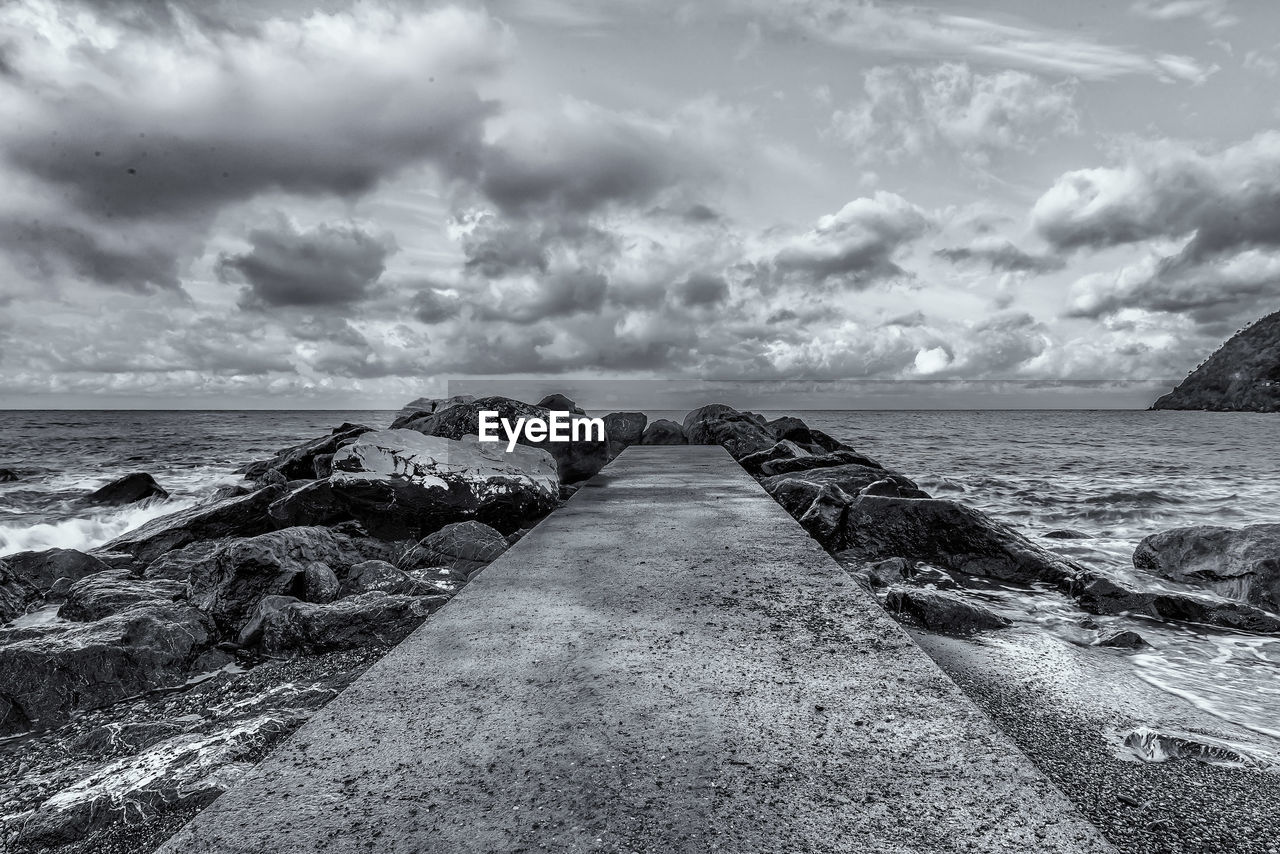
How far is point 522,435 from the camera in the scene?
28.3 feet

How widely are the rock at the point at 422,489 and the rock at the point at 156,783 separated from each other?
3.23m

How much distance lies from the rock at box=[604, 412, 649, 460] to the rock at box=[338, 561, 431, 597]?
7440 millimetres

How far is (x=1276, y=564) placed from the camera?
4.45 metres

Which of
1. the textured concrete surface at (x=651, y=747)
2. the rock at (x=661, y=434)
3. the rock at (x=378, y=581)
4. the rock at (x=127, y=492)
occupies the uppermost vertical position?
the rock at (x=661, y=434)

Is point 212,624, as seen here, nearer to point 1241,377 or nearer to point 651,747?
point 651,747

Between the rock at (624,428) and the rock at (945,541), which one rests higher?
the rock at (624,428)

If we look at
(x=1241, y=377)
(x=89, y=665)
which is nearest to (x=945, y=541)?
(x=89, y=665)

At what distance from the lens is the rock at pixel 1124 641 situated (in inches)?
136

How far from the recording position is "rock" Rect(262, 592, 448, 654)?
3064mm

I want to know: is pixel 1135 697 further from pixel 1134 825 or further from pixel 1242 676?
pixel 1134 825

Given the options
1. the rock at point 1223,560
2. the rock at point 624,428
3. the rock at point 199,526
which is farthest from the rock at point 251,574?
the rock at point 624,428

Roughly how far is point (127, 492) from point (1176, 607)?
11.9m

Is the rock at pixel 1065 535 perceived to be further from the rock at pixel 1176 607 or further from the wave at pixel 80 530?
the wave at pixel 80 530

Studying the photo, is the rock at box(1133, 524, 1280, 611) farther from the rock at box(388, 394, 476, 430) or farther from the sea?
the rock at box(388, 394, 476, 430)
